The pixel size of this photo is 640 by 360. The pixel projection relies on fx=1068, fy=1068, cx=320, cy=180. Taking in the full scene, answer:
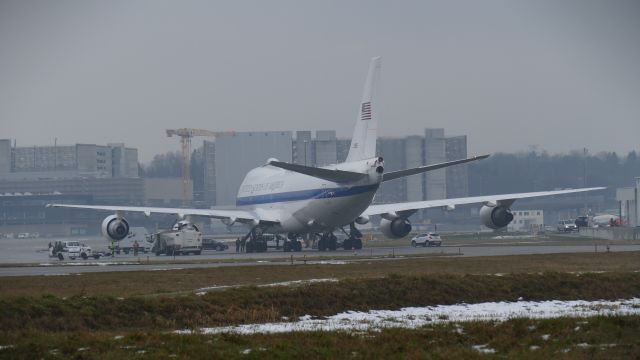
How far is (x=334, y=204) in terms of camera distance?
230ft

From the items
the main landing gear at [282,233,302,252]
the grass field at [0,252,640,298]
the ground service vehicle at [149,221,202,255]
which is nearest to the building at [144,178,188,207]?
the ground service vehicle at [149,221,202,255]

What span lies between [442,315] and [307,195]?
43856 mm

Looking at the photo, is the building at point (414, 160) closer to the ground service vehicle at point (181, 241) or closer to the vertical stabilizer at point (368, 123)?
the ground service vehicle at point (181, 241)

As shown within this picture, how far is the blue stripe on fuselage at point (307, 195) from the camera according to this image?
6750cm

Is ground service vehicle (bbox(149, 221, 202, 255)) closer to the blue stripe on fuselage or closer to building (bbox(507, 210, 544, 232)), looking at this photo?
the blue stripe on fuselage

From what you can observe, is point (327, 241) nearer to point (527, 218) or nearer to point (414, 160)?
point (527, 218)

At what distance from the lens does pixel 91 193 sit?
6949 inches

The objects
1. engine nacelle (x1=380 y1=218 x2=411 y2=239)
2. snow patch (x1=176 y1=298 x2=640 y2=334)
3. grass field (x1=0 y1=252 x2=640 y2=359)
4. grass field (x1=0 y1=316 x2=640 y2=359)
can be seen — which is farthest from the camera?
engine nacelle (x1=380 y1=218 x2=411 y2=239)

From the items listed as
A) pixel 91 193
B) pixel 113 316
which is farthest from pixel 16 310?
pixel 91 193

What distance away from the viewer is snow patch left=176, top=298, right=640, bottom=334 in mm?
26875

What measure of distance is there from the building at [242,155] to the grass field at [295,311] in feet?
367

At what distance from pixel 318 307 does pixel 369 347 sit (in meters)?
9.64

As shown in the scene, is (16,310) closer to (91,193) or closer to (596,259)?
(596,259)

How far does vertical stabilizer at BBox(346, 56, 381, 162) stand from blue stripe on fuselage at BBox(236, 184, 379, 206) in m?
2.83
